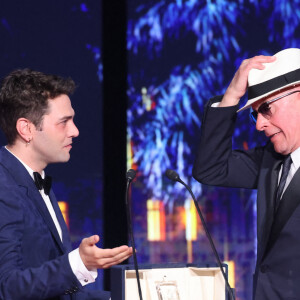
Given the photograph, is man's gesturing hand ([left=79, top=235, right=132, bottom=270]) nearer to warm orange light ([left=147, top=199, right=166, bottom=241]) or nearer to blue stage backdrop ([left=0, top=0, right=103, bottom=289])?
blue stage backdrop ([left=0, top=0, right=103, bottom=289])

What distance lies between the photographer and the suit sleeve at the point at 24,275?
1.96 metres

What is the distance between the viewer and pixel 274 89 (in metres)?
2.25

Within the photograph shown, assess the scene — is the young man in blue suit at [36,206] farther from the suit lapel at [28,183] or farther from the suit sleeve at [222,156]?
the suit sleeve at [222,156]

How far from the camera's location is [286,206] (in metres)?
2.17

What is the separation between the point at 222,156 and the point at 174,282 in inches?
26.6

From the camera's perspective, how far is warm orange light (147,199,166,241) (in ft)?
14.0

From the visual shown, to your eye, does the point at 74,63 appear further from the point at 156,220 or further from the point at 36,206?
the point at 36,206

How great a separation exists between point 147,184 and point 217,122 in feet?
6.04

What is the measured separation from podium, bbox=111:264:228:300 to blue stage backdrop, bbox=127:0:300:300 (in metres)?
2.12

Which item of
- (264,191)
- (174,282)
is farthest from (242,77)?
(174,282)

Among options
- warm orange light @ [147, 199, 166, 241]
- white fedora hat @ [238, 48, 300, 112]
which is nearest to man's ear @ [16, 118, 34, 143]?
white fedora hat @ [238, 48, 300, 112]

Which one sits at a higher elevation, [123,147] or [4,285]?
[123,147]

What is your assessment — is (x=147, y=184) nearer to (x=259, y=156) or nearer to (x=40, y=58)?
(x=40, y=58)

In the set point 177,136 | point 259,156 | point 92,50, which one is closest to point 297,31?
point 177,136
